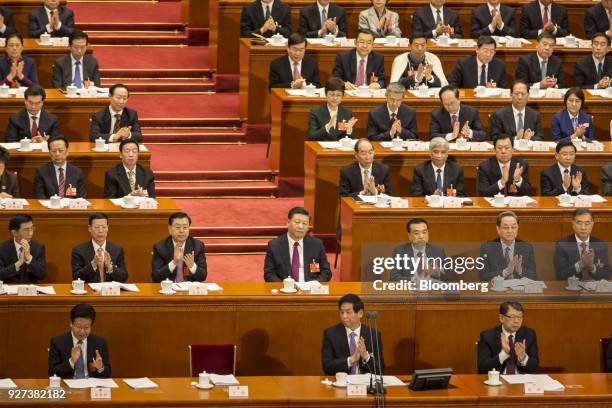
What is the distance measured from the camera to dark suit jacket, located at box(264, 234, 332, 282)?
26.9 ft

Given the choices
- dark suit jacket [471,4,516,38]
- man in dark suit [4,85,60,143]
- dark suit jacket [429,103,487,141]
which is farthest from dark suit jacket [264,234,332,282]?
dark suit jacket [471,4,516,38]

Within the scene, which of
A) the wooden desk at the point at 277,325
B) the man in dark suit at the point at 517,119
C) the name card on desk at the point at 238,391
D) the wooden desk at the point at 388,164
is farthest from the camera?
the man in dark suit at the point at 517,119

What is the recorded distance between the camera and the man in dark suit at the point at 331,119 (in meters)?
9.74

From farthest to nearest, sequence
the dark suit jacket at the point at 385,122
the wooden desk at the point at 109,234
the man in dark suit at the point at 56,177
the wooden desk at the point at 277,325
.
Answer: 1. the dark suit jacket at the point at 385,122
2. the man in dark suit at the point at 56,177
3. the wooden desk at the point at 109,234
4. the wooden desk at the point at 277,325

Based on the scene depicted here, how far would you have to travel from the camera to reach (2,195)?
858 centimetres

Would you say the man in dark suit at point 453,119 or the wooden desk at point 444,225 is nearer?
the wooden desk at point 444,225

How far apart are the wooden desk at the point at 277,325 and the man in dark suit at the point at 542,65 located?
3.23m

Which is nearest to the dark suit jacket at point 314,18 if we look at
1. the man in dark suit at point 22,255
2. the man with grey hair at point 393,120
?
the man with grey hair at point 393,120

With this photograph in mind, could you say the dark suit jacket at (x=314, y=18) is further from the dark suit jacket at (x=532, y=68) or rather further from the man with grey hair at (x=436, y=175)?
the man with grey hair at (x=436, y=175)

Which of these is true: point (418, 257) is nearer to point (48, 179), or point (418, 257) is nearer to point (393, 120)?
point (393, 120)

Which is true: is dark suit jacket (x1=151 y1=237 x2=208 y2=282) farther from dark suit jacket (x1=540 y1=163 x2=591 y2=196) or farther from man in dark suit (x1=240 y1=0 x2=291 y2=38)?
man in dark suit (x1=240 y1=0 x2=291 y2=38)

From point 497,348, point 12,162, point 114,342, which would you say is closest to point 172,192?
point 12,162

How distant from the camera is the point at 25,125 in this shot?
950cm

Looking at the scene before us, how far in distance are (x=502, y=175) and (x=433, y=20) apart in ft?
9.01
